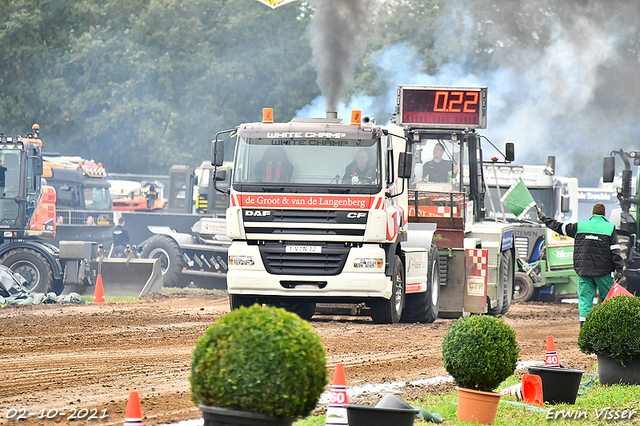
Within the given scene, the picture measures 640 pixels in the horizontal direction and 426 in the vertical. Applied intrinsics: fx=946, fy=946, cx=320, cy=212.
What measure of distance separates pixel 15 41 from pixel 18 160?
1053 inches

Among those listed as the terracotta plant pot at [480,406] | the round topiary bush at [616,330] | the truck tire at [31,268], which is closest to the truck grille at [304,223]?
the round topiary bush at [616,330]

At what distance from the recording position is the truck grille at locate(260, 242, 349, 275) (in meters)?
13.1

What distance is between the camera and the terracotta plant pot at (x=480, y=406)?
22.9 ft

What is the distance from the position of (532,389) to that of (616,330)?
1428 mm

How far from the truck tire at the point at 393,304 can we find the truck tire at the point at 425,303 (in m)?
0.44

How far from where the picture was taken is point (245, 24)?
5125 centimetres

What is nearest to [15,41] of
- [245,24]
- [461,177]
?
[245,24]

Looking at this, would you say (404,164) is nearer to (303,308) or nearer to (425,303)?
(425,303)

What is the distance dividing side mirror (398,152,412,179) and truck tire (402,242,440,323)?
78.7 inches

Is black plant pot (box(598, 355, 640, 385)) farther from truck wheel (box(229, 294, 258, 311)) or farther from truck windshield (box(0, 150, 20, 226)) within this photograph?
truck windshield (box(0, 150, 20, 226))

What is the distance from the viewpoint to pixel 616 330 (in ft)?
29.3

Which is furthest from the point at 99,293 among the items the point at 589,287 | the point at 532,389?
the point at 532,389

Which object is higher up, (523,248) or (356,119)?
(356,119)

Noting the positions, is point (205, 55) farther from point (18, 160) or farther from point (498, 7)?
point (18, 160)
